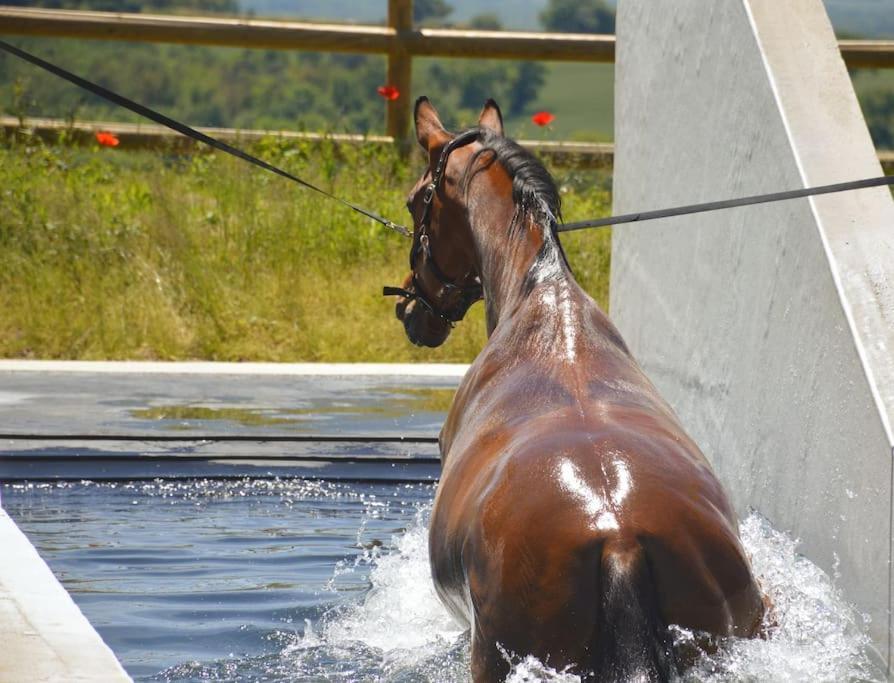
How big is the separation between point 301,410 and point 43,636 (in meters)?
4.54

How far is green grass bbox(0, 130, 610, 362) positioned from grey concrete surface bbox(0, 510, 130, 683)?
6.08 m

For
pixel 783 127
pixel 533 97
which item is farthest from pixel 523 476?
pixel 533 97

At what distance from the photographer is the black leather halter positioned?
4.81m

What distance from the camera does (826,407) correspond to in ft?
15.0

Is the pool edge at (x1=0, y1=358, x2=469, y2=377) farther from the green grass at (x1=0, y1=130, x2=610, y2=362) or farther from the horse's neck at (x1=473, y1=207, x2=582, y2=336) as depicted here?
the horse's neck at (x1=473, y1=207, x2=582, y2=336)

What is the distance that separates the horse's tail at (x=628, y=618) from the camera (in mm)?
2857

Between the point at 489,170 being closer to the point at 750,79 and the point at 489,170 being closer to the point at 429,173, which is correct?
the point at 429,173

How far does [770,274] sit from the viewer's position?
5.28 meters

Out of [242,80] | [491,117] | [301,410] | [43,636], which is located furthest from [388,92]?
[242,80]

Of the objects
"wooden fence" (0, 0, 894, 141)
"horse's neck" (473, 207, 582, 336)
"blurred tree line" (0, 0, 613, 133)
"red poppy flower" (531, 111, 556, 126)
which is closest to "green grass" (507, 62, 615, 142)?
"blurred tree line" (0, 0, 613, 133)

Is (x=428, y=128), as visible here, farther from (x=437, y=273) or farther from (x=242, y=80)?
(x=242, y=80)

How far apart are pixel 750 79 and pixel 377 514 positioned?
2458 millimetres

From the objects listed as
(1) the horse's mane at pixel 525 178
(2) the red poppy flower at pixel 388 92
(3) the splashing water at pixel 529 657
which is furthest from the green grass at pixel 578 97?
(1) the horse's mane at pixel 525 178

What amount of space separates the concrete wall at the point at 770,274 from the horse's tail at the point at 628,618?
134cm
